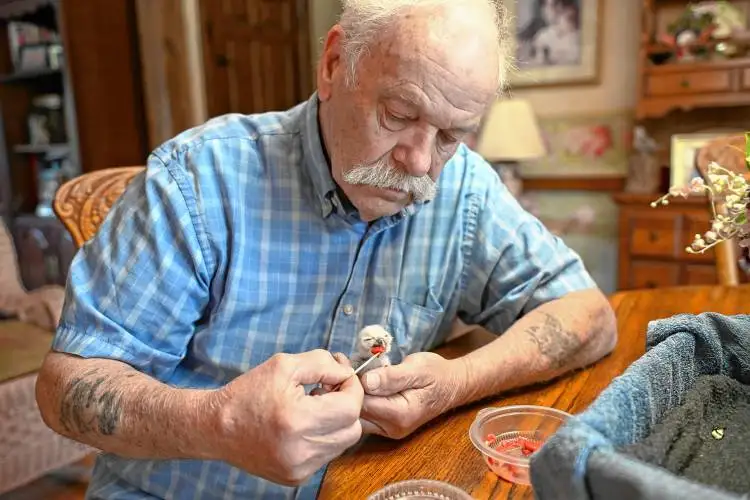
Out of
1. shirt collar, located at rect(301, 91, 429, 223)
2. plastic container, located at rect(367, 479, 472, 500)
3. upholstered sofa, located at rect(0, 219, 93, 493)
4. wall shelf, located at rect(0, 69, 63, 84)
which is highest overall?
wall shelf, located at rect(0, 69, 63, 84)

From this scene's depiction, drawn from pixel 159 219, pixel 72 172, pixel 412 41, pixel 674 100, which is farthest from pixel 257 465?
pixel 72 172

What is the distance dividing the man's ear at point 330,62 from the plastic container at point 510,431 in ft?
1.79

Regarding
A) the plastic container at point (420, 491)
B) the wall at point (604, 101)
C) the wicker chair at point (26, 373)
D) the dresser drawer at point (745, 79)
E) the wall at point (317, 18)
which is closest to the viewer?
the plastic container at point (420, 491)

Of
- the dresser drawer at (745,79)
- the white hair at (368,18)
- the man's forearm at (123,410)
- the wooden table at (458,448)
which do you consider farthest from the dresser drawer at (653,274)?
the man's forearm at (123,410)

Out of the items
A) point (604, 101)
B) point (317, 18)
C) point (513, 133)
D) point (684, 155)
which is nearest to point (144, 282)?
point (513, 133)

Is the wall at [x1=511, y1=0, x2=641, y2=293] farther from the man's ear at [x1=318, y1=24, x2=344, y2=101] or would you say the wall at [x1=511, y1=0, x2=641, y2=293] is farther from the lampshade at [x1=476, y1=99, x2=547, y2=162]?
the man's ear at [x1=318, y1=24, x2=344, y2=101]

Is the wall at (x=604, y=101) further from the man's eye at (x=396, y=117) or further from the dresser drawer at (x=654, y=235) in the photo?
the man's eye at (x=396, y=117)

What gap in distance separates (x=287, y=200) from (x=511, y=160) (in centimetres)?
246

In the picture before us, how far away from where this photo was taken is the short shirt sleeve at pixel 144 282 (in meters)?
0.84

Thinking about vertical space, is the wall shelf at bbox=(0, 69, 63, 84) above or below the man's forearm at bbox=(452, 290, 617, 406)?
above

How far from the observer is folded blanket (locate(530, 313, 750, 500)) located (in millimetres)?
411

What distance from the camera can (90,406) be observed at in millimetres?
771

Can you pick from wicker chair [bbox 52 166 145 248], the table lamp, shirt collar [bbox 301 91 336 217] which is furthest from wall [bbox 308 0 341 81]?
shirt collar [bbox 301 91 336 217]

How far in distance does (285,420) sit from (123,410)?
263 mm
